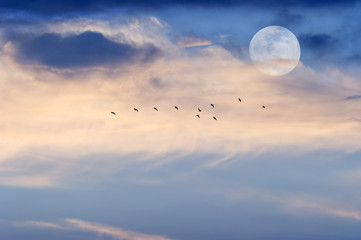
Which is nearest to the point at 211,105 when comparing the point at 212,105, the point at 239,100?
the point at 212,105

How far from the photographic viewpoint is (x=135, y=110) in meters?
184

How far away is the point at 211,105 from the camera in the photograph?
164m

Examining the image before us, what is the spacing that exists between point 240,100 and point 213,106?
22.7 metres

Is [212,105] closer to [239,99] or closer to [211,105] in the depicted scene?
[211,105]


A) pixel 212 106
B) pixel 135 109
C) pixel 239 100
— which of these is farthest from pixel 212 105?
pixel 135 109

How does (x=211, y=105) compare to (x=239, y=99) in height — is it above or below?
below

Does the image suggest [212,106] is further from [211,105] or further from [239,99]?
[239,99]

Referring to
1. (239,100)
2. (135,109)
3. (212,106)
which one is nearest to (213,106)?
(212,106)

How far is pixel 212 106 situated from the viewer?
6516 inches

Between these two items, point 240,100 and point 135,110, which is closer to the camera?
point 240,100

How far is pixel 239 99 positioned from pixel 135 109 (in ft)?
281

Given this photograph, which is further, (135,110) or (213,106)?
(135,110)

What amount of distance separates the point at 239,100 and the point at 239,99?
8.33 ft

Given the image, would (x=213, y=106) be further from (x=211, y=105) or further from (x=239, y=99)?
(x=239, y=99)
